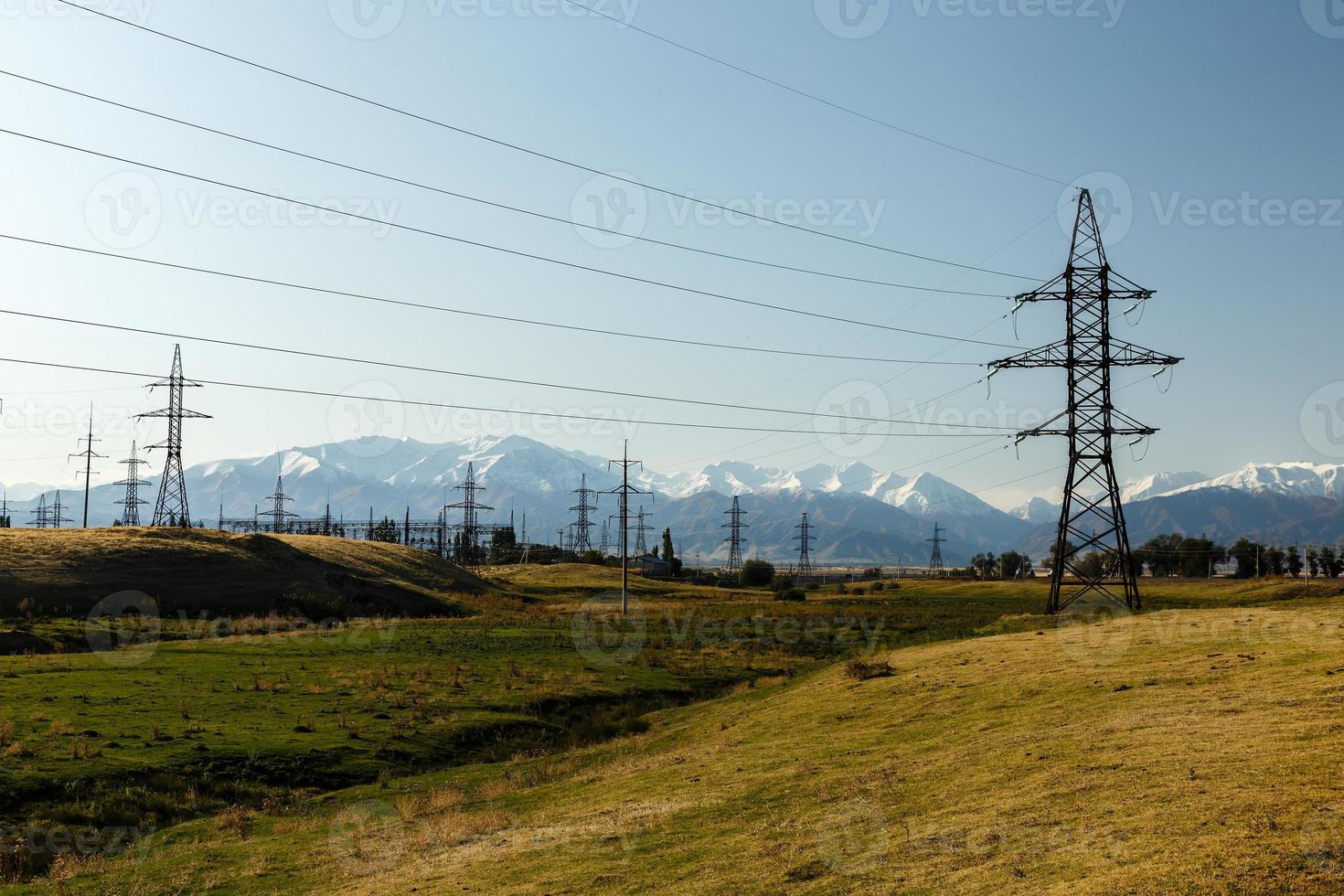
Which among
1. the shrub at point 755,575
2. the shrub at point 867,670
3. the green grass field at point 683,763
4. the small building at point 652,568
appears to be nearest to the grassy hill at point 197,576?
the green grass field at point 683,763

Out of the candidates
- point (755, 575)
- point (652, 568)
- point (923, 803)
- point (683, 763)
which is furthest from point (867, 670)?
point (652, 568)

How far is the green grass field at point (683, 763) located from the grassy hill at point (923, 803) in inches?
3.4

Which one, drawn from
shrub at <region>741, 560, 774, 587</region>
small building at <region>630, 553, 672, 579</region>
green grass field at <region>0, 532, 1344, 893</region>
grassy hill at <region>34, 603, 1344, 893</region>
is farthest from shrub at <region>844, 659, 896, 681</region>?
small building at <region>630, 553, 672, 579</region>

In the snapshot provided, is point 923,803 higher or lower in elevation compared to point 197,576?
lower

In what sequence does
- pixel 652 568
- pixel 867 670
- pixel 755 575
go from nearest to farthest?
pixel 867 670
pixel 755 575
pixel 652 568

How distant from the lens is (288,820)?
25.2 metres

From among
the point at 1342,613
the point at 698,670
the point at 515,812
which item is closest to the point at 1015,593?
the point at 698,670

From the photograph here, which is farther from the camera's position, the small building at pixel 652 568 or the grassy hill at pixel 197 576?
the small building at pixel 652 568

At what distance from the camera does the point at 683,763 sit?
26.9m

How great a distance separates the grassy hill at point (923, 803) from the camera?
13.2 metres

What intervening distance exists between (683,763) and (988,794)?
11346 millimetres

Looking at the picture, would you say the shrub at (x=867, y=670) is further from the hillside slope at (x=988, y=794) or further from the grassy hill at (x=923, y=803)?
the hillside slope at (x=988, y=794)

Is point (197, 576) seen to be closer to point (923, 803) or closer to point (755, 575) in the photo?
point (923, 803)

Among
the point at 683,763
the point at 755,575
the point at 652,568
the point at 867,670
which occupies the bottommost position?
the point at 683,763
